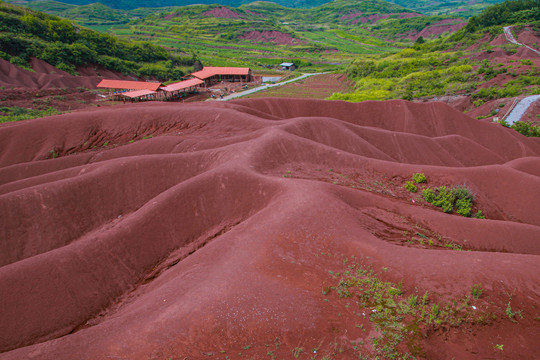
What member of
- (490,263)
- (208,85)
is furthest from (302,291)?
(208,85)

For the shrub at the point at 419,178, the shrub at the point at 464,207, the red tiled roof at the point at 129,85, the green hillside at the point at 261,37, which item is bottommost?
the shrub at the point at 464,207

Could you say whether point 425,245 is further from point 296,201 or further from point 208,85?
point 208,85

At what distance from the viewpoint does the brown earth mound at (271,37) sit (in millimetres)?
141500

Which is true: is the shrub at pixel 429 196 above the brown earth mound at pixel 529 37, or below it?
below

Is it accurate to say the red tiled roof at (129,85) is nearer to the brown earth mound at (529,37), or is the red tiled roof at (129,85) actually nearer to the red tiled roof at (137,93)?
the red tiled roof at (137,93)

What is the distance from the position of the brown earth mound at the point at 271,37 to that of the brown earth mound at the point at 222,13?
35928 mm

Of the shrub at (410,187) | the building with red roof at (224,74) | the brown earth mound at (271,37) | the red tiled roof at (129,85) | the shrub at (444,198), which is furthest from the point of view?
the brown earth mound at (271,37)

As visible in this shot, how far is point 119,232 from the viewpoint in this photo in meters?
15.0

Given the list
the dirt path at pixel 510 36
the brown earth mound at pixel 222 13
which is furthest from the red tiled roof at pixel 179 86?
the brown earth mound at pixel 222 13

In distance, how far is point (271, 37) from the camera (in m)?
143

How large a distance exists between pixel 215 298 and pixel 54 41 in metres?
83.4

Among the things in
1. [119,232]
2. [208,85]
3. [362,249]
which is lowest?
[119,232]

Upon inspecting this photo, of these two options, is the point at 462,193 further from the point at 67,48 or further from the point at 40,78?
the point at 67,48

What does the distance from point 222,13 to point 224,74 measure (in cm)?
12301
